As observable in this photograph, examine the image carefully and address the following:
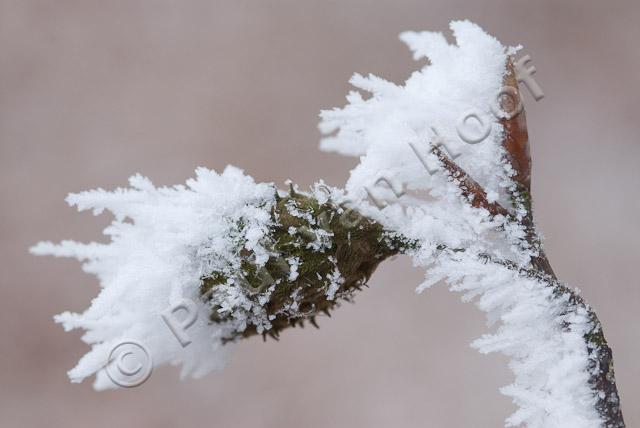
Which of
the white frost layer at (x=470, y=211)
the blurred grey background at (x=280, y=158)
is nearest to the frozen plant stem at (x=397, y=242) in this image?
the white frost layer at (x=470, y=211)

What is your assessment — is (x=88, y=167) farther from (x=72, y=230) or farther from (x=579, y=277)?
(x=579, y=277)

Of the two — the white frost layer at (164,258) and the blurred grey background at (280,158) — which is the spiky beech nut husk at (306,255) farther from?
the blurred grey background at (280,158)

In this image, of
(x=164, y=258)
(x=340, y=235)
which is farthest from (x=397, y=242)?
(x=164, y=258)

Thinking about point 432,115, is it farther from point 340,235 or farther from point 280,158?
point 280,158

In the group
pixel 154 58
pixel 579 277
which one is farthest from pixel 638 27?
pixel 154 58

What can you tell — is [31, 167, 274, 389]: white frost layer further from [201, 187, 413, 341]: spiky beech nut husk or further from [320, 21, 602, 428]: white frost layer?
[320, 21, 602, 428]: white frost layer

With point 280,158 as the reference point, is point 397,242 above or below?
below
